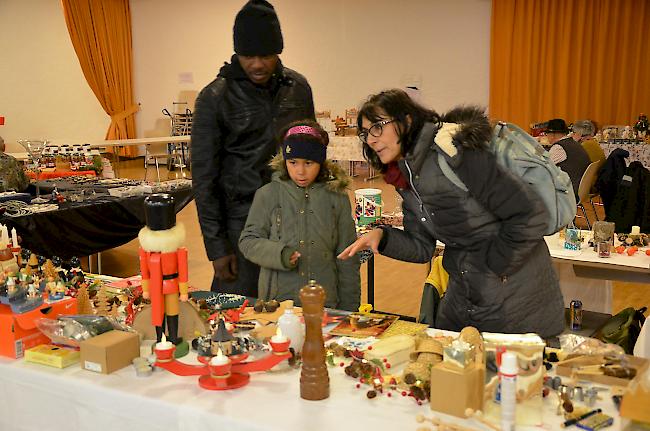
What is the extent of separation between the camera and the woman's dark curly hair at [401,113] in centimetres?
195

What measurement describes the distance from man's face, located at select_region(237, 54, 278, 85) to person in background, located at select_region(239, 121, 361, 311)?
0.71 feet

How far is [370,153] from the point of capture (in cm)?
209

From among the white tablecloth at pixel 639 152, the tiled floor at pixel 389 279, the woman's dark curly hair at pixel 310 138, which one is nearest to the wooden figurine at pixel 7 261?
the woman's dark curly hair at pixel 310 138

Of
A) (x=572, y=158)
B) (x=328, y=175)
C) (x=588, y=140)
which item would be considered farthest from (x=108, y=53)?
(x=328, y=175)

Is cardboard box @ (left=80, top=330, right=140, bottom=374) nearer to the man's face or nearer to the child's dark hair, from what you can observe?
the child's dark hair

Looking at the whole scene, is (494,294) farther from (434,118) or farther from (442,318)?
(434,118)

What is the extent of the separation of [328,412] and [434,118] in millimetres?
914

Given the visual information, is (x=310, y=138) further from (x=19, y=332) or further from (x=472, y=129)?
(x=19, y=332)

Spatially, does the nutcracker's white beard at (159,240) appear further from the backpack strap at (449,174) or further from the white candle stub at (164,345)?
the backpack strap at (449,174)

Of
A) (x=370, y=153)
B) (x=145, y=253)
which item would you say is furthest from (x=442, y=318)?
(x=145, y=253)

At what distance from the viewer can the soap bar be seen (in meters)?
1.72

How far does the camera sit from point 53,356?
1787 mm

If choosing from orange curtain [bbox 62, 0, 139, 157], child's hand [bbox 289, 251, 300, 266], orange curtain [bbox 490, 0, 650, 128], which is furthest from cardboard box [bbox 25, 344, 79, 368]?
orange curtain [bbox 62, 0, 139, 157]

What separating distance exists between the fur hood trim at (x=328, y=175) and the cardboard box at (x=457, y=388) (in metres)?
1.24
